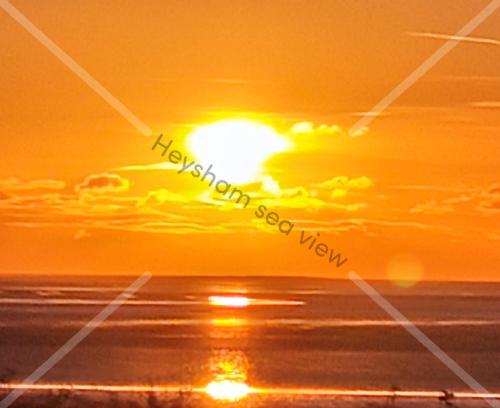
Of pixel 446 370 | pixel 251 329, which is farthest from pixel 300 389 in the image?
pixel 251 329

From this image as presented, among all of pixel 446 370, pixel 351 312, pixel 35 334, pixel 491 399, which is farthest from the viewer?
pixel 351 312

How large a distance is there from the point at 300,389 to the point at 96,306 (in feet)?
250

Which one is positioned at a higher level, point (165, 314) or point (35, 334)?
point (165, 314)

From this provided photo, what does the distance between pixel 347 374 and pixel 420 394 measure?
887 centimetres

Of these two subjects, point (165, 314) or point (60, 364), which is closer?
point (60, 364)

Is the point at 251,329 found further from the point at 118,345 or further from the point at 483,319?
the point at 483,319

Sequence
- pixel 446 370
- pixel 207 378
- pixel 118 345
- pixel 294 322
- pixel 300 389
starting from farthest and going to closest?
pixel 294 322, pixel 118 345, pixel 446 370, pixel 207 378, pixel 300 389

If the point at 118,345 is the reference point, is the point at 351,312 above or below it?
above

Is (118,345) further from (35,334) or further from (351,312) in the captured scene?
(351,312)

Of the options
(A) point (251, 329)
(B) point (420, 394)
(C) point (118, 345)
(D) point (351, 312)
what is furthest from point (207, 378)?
(D) point (351, 312)

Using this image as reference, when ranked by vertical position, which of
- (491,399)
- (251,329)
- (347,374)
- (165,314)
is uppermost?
(165,314)

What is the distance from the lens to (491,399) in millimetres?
34188

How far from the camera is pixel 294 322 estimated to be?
83.6m

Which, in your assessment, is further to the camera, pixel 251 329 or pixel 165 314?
pixel 165 314
